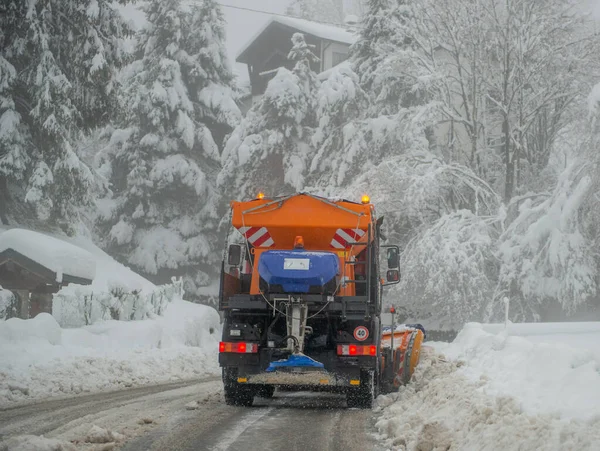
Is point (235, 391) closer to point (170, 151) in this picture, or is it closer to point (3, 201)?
point (3, 201)

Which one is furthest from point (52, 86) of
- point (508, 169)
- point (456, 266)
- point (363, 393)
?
point (363, 393)

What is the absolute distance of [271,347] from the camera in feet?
31.6

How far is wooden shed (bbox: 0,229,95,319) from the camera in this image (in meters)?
15.8

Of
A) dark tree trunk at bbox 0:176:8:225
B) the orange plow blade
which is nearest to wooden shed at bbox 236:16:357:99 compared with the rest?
dark tree trunk at bbox 0:176:8:225

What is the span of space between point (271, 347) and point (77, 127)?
15926mm

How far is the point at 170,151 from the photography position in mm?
35375

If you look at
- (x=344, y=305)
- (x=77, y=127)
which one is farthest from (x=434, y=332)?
(x=344, y=305)

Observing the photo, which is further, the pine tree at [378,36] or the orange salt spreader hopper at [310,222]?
the pine tree at [378,36]

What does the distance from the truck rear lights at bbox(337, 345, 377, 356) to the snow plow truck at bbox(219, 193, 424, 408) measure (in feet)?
0.04

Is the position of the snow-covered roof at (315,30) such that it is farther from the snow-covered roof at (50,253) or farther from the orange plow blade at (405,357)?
the orange plow blade at (405,357)

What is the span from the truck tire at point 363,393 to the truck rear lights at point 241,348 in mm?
1317

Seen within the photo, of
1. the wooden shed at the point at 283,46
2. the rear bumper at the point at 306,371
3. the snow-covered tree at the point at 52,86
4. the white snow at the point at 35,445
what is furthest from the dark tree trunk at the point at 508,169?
the white snow at the point at 35,445

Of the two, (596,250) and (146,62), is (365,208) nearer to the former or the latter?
(596,250)

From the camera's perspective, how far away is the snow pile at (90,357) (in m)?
10.7
